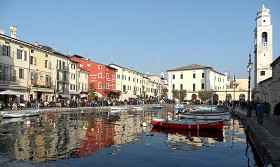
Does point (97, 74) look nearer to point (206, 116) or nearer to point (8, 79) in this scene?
point (8, 79)

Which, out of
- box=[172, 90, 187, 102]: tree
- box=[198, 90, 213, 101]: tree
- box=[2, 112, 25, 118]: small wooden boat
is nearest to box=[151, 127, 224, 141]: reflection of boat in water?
box=[2, 112, 25, 118]: small wooden boat

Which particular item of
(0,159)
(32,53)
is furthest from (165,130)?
(32,53)

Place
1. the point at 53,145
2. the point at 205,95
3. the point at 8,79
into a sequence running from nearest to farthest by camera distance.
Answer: the point at 53,145 → the point at 8,79 → the point at 205,95

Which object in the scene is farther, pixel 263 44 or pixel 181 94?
pixel 181 94

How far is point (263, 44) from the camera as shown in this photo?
A: 5956 centimetres

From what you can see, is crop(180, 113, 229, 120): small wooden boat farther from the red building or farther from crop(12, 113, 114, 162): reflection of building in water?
the red building

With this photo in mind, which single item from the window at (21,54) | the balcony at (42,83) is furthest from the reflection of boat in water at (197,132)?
the balcony at (42,83)

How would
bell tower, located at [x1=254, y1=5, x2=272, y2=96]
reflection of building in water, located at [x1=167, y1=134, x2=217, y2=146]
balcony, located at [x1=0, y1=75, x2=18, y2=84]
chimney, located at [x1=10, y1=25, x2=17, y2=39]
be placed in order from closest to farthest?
reflection of building in water, located at [x1=167, y1=134, x2=217, y2=146]
balcony, located at [x1=0, y1=75, x2=18, y2=84]
chimney, located at [x1=10, y1=25, x2=17, y2=39]
bell tower, located at [x1=254, y1=5, x2=272, y2=96]

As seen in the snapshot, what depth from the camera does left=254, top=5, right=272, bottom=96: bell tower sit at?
58938 millimetres

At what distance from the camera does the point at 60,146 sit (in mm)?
17047

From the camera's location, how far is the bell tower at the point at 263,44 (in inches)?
2320

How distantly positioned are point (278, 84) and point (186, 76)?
73848 millimetres

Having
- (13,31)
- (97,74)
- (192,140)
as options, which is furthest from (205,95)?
(192,140)

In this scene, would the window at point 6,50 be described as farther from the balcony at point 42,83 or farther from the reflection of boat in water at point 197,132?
the reflection of boat in water at point 197,132
